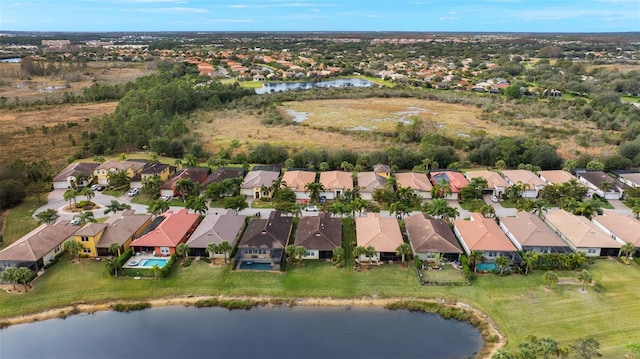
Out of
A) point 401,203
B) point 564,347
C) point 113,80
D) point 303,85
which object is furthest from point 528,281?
point 113,80

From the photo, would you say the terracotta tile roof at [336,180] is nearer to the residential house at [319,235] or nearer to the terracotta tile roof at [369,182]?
the terracotta tile roof at [369,182]

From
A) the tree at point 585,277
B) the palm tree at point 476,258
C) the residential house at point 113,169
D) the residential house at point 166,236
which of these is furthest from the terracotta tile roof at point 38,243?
the tree at point 585,277

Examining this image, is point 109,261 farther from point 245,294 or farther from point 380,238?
point 380,238

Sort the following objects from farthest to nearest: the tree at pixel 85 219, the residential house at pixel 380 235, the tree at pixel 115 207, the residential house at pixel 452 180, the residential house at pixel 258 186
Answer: the residential house at pixel 258 186 → the residential house at pixel 452 180 → the tree at pixel 115 207 → the tree at pixel 85 219 → the residential house at pixel 380 235

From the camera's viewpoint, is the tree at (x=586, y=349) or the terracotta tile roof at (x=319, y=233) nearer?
the tree at (x=586, y=349)

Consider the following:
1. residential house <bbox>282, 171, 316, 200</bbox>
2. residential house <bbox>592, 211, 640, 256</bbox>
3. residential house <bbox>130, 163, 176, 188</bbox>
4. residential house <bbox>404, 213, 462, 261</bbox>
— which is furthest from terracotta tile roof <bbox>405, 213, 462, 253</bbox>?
residential house <bbox>130, 163, 176, 188</bbox>
